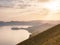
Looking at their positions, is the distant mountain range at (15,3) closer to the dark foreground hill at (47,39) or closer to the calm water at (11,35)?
the calm water at (11,35)

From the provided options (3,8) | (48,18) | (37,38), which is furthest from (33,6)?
(37,38)

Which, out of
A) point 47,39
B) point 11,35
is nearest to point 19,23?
point 11,35

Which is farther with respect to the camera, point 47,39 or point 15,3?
point 15,3

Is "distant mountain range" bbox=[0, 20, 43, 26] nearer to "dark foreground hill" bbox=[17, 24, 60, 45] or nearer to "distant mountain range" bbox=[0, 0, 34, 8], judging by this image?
"distant mountain range" bbox=[0, 0, 34, 8]

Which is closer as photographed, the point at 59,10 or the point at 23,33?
the point at 23,33

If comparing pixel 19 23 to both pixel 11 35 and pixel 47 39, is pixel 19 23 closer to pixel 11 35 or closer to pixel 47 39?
pixel 11 35

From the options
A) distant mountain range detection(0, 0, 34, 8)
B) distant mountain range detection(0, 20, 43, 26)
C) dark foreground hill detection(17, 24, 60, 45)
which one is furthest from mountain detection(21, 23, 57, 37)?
dark foreground hill detection(17, 24, 60, 45)

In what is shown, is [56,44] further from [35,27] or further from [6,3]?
[6,3]

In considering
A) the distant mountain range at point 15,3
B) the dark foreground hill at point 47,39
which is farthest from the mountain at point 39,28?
the dark foreground hill at point 47,39

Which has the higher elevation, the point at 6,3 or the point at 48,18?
the point at 6,3
